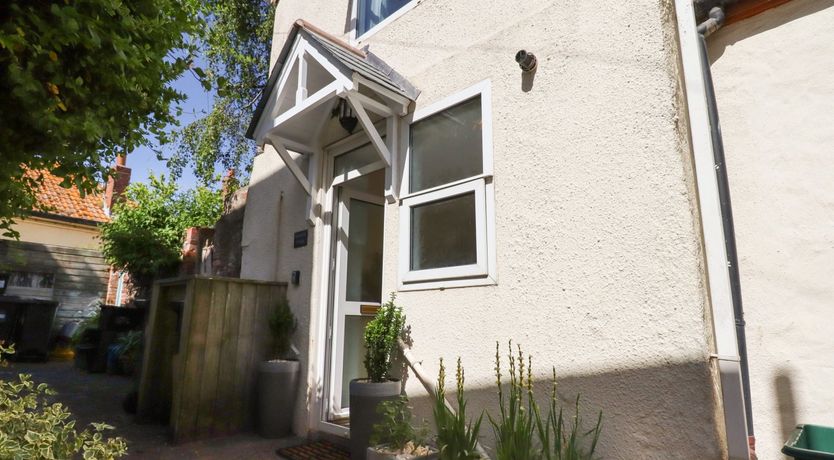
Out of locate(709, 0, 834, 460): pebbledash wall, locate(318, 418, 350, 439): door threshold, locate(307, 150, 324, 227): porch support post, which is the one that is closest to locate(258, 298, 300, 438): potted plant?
locate(318, 418, 350, 439): door threshold

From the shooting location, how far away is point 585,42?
3.18 m

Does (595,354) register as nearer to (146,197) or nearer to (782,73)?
(782,73)

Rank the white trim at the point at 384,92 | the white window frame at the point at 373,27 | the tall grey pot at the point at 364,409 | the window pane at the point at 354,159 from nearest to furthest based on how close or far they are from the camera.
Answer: the tall grey pot at the point at 364,409 → the white trim at the point at 384,92 → the white window frame at the point at 373,27 → the window pane at the point at 354,159

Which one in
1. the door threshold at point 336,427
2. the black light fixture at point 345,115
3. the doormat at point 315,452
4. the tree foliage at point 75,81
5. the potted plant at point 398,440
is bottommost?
the doormat at point 315,452

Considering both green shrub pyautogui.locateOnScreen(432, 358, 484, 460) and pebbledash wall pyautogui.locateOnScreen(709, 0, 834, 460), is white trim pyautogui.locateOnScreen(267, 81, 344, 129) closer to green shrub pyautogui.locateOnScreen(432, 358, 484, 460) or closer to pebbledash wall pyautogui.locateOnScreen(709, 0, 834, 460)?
green shrub pyautogui.locateOnScreen(432, 358, 484, 460)

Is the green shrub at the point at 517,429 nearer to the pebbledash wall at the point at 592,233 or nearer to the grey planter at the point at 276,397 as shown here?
the pebbledash wall at the point at 592,233

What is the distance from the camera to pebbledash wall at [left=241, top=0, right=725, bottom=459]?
98.5 inches

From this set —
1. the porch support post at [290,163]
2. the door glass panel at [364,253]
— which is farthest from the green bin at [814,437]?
the porch support post at [290,163]

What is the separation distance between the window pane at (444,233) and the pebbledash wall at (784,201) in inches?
71.0

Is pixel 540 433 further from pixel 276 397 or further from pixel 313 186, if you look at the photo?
pixel 313 186

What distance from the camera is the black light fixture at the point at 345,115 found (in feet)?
15.4

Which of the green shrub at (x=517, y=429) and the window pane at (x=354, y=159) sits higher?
the window pane at (x=354, y=159)

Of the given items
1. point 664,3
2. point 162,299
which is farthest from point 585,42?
point 162,299

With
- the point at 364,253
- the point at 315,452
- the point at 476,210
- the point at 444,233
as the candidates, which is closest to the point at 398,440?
the point at 315,452
